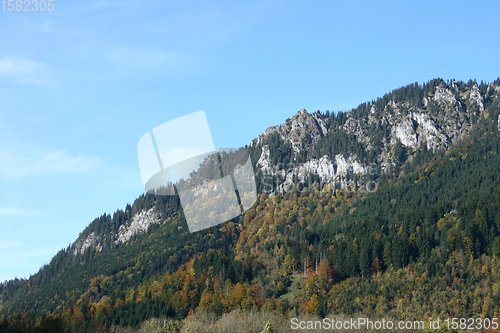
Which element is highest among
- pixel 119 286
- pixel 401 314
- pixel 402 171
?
pixel 402 171

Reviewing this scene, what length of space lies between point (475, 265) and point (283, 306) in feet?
151

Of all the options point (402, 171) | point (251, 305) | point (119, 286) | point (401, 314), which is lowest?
point (401, 314)

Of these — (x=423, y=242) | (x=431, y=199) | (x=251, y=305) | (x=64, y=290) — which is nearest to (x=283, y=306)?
(x=251, y=305)

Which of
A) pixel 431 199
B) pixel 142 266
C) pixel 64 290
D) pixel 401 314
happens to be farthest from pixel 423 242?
pixel 64 290

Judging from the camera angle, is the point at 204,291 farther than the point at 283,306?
Yes

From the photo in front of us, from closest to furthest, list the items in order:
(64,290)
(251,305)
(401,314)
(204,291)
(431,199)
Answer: (401,314) → (251,305) → (204,291) → (431,199) → (64,290)

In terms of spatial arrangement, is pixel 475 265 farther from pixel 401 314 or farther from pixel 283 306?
pixel 283 306

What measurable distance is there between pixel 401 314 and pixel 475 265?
2436 cm

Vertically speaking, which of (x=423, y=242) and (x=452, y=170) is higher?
(x=452, y=170)

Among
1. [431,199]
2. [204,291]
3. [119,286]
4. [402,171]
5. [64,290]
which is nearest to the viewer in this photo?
[204,291]

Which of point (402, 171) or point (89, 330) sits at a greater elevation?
point (402, 171)

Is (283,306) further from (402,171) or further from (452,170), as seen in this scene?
(402,171)

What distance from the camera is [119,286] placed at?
535 ft

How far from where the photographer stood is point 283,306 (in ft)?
357
